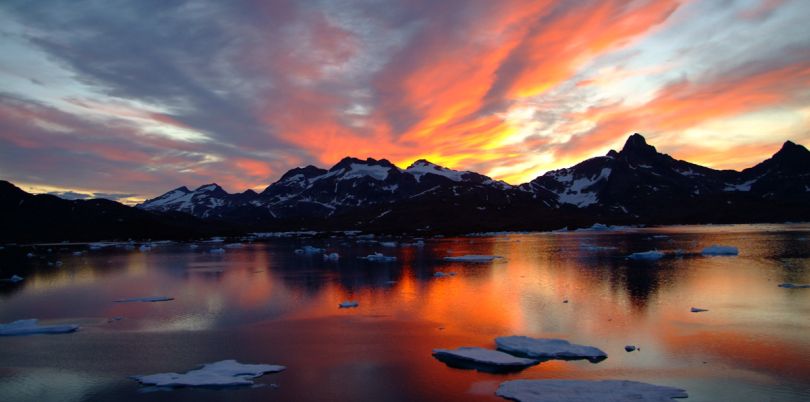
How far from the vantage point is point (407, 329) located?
34.2 m

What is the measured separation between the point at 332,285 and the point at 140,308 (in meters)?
19.1

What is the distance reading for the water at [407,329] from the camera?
74.0ft

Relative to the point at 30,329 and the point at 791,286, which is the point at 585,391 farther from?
the point at 791,286

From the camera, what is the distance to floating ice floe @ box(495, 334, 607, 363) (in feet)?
84.0

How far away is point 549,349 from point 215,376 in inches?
627

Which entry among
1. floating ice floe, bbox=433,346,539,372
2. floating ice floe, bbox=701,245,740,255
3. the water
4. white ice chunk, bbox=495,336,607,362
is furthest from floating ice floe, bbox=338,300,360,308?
floating ice floe, bbox=701,245,740,255

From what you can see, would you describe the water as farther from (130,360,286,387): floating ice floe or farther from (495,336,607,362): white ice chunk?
(495,336,607,362): white ice chunk

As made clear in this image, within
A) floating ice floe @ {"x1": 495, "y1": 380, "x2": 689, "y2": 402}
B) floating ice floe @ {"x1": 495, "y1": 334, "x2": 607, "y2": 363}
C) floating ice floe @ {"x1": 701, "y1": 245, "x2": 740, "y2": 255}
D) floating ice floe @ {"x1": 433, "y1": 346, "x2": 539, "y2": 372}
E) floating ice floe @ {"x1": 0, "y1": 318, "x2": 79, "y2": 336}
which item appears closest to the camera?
floating ice floe @ {"x1": 495, "y1": 380, "x2": 689, "y2": 402}

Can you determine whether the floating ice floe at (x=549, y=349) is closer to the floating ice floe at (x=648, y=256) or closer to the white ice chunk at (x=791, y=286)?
the white ice chunk at (x=791, y=286)

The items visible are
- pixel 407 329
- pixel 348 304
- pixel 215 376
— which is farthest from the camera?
pixel 348 304

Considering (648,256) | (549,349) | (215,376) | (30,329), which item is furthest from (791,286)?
(30,329)

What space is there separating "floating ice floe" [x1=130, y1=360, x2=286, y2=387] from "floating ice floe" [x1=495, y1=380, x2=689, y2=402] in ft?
35.8

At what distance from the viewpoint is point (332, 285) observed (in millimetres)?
56938

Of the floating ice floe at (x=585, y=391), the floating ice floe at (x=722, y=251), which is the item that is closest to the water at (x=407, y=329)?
the floating ice floe at (x=585, y=391)
